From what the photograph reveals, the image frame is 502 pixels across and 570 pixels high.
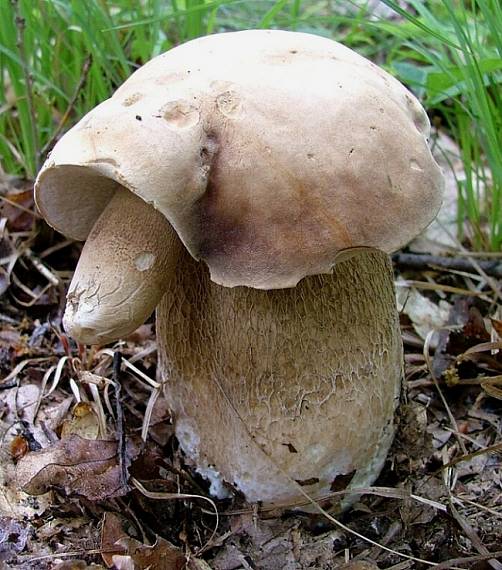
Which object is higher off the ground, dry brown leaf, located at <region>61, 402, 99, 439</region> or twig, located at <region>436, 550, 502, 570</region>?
twig, located at <region>436, 550, 502, 570</region>

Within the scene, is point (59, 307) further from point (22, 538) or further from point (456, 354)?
point (456, 354)

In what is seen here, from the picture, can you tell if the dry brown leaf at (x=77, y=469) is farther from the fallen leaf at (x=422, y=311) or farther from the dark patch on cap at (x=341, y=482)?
the fallen leaf at (x=422, y=311)

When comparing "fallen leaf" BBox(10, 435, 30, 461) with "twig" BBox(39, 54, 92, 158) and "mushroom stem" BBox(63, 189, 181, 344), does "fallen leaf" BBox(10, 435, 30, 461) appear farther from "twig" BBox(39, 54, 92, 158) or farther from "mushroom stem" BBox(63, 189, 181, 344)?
"twig" BBox(39, 54, 92, 158)

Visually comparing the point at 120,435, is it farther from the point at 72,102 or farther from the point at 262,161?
the point at 72,102

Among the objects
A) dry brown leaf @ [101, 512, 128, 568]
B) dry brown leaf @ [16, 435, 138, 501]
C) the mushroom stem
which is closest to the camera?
the mushroom stem

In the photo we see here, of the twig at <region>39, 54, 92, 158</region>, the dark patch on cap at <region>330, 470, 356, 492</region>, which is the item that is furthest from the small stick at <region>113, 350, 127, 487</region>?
the twig at <region>39, 54, 92, 158</region>

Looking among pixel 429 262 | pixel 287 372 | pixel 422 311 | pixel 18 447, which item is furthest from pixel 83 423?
pixel 429 262
